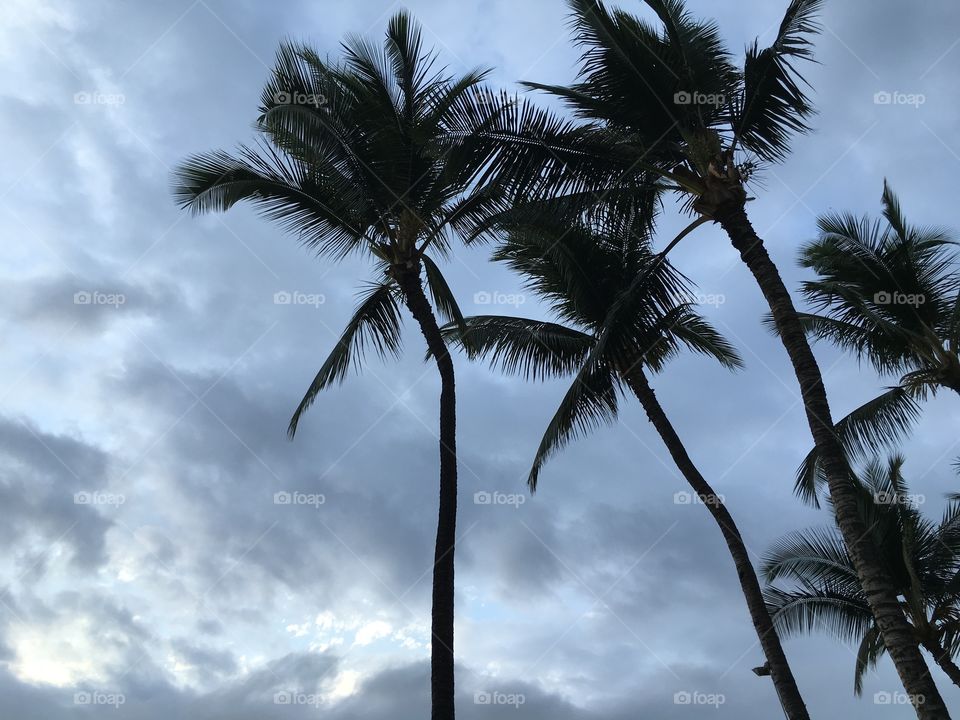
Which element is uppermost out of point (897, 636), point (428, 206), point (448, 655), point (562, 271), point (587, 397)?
point (562, 271)

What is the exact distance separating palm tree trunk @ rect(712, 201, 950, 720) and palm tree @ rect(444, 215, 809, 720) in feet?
5.08

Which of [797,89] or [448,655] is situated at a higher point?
[797,89]

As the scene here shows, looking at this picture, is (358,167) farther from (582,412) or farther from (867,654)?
(867,654)

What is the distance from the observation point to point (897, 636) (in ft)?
27.2

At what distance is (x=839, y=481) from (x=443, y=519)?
202 inches

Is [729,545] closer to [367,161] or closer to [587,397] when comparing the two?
[587,397]

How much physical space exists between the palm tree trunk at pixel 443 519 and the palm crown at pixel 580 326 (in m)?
1.52

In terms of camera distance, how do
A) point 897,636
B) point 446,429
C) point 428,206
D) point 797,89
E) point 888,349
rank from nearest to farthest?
1. point 897,636
2. point 797,89
3. point 446,429
4. point 428,206
5. point 888,349

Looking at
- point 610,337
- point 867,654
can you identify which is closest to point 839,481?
point 610,337

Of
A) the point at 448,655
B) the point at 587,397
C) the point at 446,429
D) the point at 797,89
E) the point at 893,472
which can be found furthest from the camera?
the point at 893,472

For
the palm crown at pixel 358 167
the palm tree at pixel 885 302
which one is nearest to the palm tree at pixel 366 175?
the palm crown at pixel 358 167

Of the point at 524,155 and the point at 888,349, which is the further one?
the point at 888,349

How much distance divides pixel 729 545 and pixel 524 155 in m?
8.04

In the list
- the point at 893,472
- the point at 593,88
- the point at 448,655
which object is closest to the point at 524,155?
the point at 593,88
